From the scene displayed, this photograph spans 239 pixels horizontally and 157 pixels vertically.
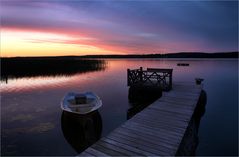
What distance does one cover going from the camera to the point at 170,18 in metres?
24.3

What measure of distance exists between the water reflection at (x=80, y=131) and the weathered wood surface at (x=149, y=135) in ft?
9.59

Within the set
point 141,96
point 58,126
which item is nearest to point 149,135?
point 58,126

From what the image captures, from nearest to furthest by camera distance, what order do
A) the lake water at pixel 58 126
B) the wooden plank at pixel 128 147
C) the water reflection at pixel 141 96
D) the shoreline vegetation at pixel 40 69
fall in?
the wooden plank at pixel 128 147
the lake water at pixel 58 126
the water reflection at pixel 141 96
the shoreline vegetation at pixel 40 69

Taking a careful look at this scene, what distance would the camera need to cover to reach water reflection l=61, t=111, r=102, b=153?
29.8 feet

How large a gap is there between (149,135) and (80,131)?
16.8 ft

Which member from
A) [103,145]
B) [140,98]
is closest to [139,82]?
[140,98]

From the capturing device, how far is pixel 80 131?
10.0 metres

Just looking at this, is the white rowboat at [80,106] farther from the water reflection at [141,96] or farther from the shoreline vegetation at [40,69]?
the shoreline vegetation at [40,69]

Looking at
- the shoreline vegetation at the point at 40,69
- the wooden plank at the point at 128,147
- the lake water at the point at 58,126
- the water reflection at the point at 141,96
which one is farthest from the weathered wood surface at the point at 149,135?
the shoreline vegetation at the point at 40,69

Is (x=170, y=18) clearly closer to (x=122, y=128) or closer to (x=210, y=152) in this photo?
(x=210, y=152)

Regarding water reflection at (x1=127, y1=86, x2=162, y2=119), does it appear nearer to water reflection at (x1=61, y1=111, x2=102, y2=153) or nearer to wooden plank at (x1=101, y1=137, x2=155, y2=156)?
water reflection at (x1=61, y1=111, x2=102, y2=153)

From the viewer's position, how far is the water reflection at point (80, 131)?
908 centimetres

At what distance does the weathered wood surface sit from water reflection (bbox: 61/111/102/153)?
115 inches

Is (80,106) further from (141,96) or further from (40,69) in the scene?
(40,69)
